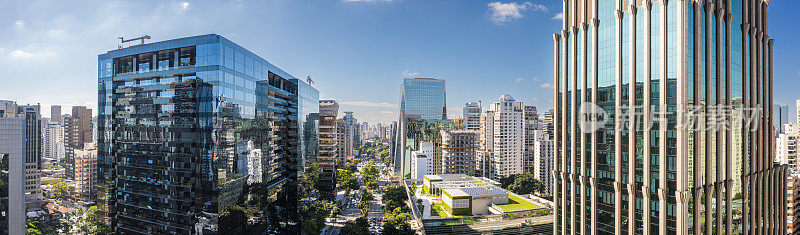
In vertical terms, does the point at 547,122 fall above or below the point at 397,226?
above

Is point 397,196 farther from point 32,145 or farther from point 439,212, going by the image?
point 32,145

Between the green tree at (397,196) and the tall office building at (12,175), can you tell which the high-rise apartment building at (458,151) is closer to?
the green tree at (397,196)

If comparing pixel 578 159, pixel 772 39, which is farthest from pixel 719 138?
pixel 772 39

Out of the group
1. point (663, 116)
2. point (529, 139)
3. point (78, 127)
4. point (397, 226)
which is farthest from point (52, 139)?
point (663, 116)

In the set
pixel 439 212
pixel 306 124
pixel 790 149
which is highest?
pixel 306 124

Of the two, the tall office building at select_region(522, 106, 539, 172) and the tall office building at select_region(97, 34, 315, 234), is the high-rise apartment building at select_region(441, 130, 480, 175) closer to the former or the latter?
the tall office building at select_region(522, 106, 539, 172)

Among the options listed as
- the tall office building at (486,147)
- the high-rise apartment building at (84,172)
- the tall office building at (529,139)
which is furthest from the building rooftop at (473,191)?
the high-rise apartment building at (84,172)

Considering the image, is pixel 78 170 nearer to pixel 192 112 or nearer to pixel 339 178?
pixel 339 178
